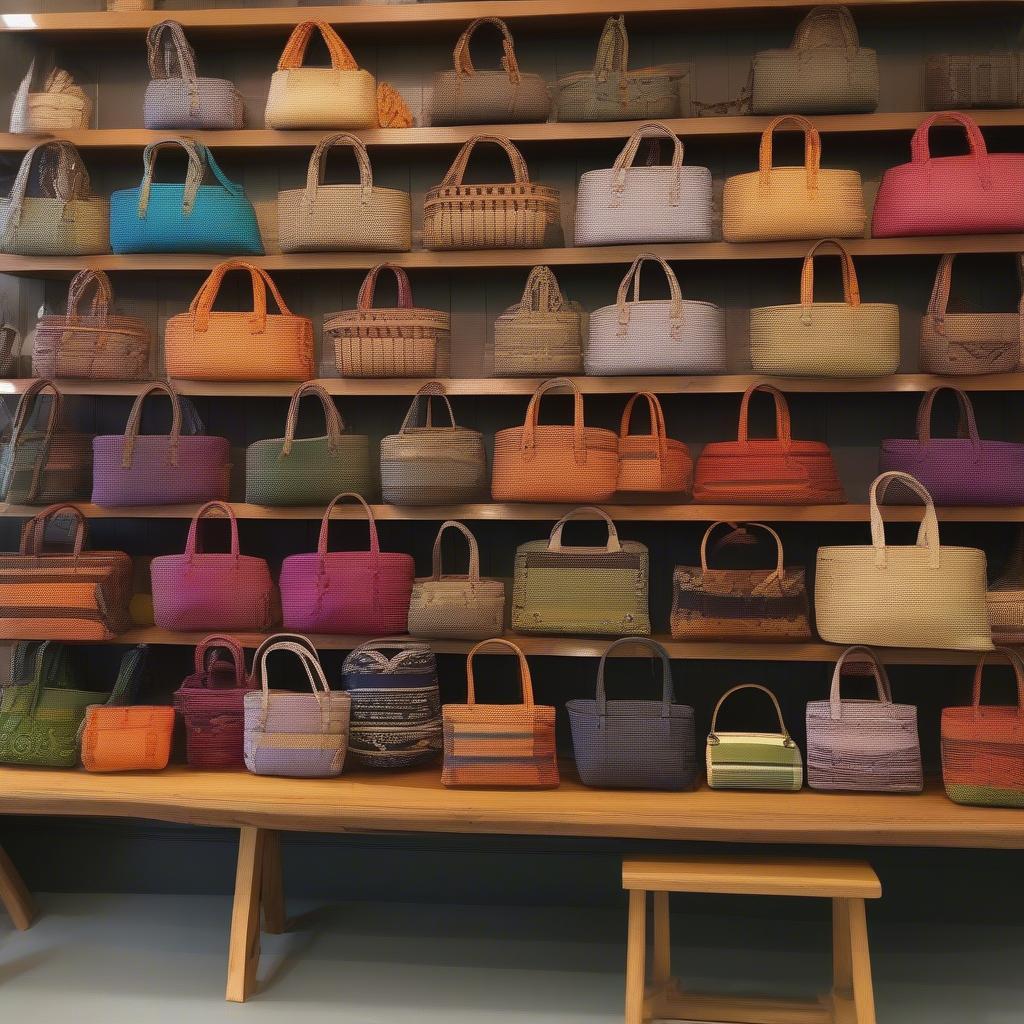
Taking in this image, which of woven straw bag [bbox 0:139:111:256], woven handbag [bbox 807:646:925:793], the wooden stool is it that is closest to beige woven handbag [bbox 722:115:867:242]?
woven handbag [bbox 807:646:925:793]

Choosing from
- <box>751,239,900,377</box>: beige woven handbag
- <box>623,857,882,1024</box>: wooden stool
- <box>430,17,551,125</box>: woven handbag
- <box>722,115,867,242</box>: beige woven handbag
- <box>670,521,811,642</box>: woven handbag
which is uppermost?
<box>430,17,551,125</box>: woven handbag

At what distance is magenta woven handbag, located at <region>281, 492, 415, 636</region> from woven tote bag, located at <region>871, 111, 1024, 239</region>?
184cm

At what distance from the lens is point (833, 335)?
139 inches

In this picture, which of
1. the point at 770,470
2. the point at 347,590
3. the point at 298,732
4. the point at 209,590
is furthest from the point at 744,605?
the point at 209,590

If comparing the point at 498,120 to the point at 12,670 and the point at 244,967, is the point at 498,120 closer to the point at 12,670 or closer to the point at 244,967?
the point at 12,670

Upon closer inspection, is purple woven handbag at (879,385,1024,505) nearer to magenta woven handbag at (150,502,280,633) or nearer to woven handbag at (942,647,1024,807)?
woven handbag at (942,647,1024,807)

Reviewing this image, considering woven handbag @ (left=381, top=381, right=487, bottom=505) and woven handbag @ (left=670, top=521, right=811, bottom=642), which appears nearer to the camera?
woven handbag @ (left=670, top=521, right=811, bottom=642)

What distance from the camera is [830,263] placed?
12.8 ft

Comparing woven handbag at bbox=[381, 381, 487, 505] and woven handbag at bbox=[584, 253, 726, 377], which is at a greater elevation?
woven handbag at bbox=[584, 253, 726, 377]

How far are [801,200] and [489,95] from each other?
3.31ft

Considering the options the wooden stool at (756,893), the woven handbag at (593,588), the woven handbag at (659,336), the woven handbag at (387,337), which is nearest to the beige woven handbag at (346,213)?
the woven handbag at (387,337)

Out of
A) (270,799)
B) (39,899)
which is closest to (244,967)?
(270,799)

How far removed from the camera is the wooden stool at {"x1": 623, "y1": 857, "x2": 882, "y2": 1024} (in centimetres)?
299

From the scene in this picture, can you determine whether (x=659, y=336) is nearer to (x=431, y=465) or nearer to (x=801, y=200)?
(x=801, y=200)
